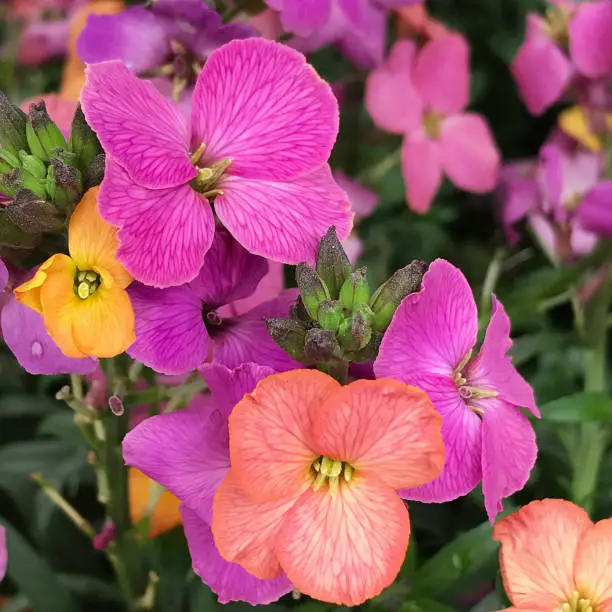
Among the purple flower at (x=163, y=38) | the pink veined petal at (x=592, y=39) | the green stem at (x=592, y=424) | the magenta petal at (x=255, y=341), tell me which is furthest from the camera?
the pink veined petal at (x=592, y=39)

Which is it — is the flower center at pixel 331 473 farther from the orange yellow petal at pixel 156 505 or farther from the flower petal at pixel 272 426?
the orange yellow petal at pixel 156 505

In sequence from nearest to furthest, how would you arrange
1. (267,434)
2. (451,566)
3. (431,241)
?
(267,434) < (451,566) < (431,241)

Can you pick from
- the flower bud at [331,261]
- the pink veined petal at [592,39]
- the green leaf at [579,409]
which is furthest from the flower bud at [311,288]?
the pink veined petal at [592,39]

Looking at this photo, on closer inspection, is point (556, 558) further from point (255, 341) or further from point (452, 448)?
point (255, 341)

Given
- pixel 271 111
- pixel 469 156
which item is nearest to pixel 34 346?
pixel 271 111

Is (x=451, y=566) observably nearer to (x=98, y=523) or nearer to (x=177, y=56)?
(x=98, y=523)

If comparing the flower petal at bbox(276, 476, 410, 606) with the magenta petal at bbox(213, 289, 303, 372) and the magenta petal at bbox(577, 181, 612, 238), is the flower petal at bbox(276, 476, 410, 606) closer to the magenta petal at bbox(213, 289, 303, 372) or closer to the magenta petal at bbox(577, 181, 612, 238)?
the magenta petal at bbox(213, 289, 303, 372)

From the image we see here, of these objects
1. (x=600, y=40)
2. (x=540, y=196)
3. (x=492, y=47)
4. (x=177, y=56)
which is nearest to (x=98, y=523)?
(x=177, y=56)
